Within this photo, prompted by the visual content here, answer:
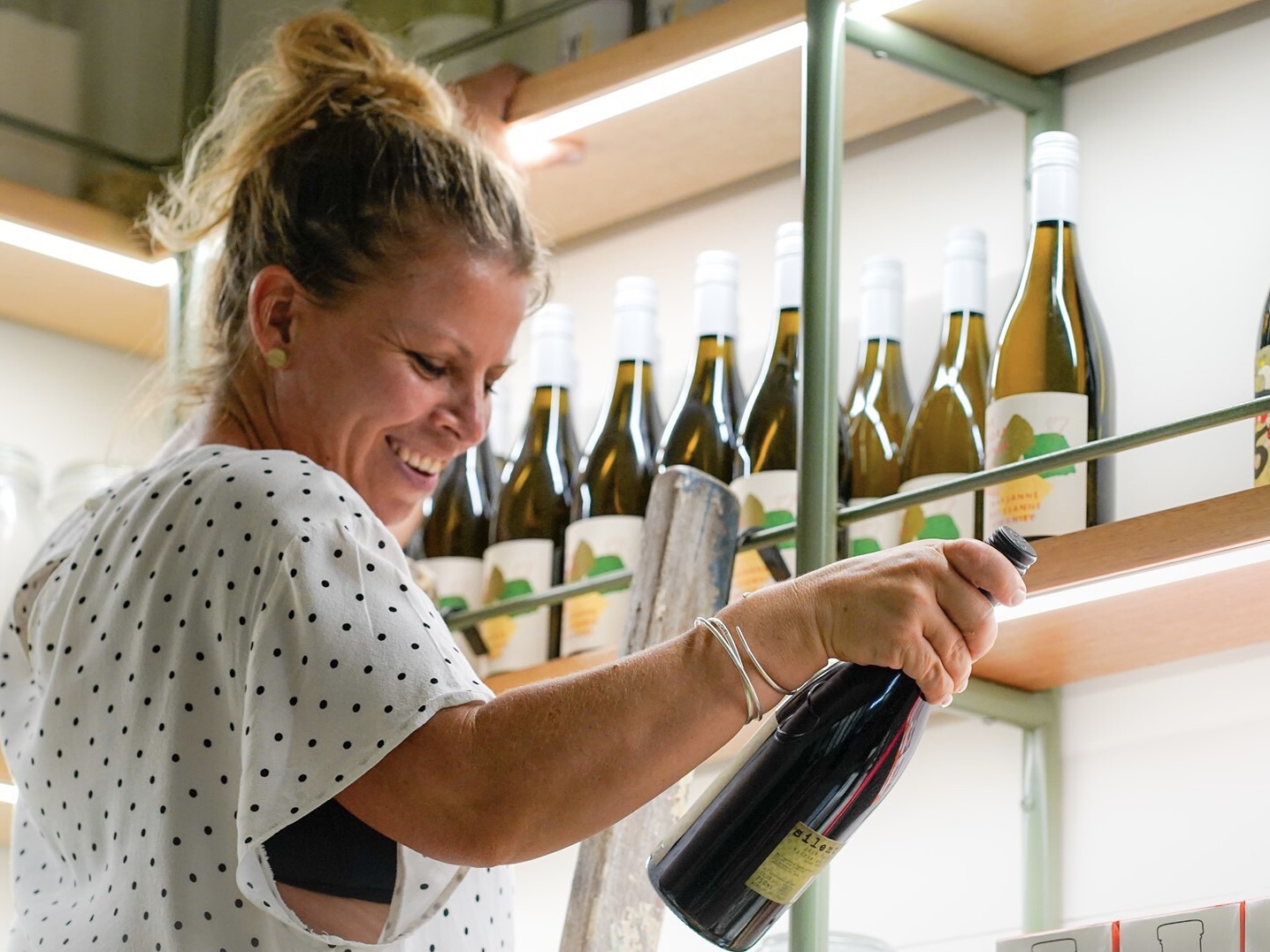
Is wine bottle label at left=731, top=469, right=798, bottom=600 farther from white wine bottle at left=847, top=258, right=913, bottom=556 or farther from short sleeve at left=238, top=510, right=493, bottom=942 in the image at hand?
short sleeve at left=238, top=510, right=493, bottom=942

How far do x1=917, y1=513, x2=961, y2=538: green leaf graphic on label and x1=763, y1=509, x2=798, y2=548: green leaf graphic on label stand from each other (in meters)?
0.11

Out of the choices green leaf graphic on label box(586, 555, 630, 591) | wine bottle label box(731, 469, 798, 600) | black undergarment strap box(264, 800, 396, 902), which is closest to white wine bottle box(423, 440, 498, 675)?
green leaf graphic on label box(586, 555, 630, 591)

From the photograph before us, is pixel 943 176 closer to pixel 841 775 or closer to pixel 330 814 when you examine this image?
pixel 841 775

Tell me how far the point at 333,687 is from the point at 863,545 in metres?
0.56

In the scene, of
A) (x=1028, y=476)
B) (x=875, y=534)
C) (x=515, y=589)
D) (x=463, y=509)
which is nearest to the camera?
(x=1028, y=476)

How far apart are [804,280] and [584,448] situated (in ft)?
1.72

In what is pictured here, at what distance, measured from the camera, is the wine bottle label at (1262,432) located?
41.6 inches

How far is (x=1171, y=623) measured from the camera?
1122 millimetres

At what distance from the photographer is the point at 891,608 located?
744mm

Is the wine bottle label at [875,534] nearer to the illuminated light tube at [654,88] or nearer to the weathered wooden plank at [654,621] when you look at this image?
the weathered wooden plank at [654,621]

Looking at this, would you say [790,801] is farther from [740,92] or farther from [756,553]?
[740,92]

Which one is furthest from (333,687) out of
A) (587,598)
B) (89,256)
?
(89,256)

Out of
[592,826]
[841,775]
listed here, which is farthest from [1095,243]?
[592,826]

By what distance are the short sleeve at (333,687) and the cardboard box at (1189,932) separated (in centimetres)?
33
